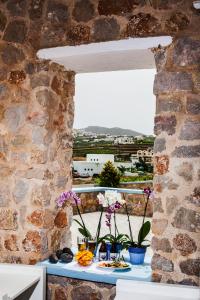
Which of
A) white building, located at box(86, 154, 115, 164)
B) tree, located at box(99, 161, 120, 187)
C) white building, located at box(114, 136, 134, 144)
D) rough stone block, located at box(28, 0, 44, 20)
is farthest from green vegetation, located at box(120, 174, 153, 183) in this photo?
rough stone block, located at box(28, 0, 44, 20)

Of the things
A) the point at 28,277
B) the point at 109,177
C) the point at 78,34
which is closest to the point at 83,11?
the point at 78,34

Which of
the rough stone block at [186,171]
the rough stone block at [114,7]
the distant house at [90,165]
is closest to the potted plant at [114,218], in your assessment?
the rough stone block at [186,171]

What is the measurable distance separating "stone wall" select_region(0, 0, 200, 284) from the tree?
17.8 ft

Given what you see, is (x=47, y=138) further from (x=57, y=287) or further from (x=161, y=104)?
(x=57, y=287)

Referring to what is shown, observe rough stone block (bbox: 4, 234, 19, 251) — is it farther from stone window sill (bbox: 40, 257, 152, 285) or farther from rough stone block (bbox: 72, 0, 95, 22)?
rough stone block (bbox: 72, 0, 95, 22)

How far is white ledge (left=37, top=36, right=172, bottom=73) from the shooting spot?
272cm

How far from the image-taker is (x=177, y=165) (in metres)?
2.65

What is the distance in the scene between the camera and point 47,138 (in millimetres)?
3098

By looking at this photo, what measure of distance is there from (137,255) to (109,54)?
156 cm

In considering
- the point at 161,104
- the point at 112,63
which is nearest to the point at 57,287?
the point at 161,104

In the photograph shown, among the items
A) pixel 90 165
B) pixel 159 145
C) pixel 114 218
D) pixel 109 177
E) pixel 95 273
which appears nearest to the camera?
pixel 159 145

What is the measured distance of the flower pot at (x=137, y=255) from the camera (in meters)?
3.06

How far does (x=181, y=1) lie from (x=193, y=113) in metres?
0.77

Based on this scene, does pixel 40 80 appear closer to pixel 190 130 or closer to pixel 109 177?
pixel 190 130
